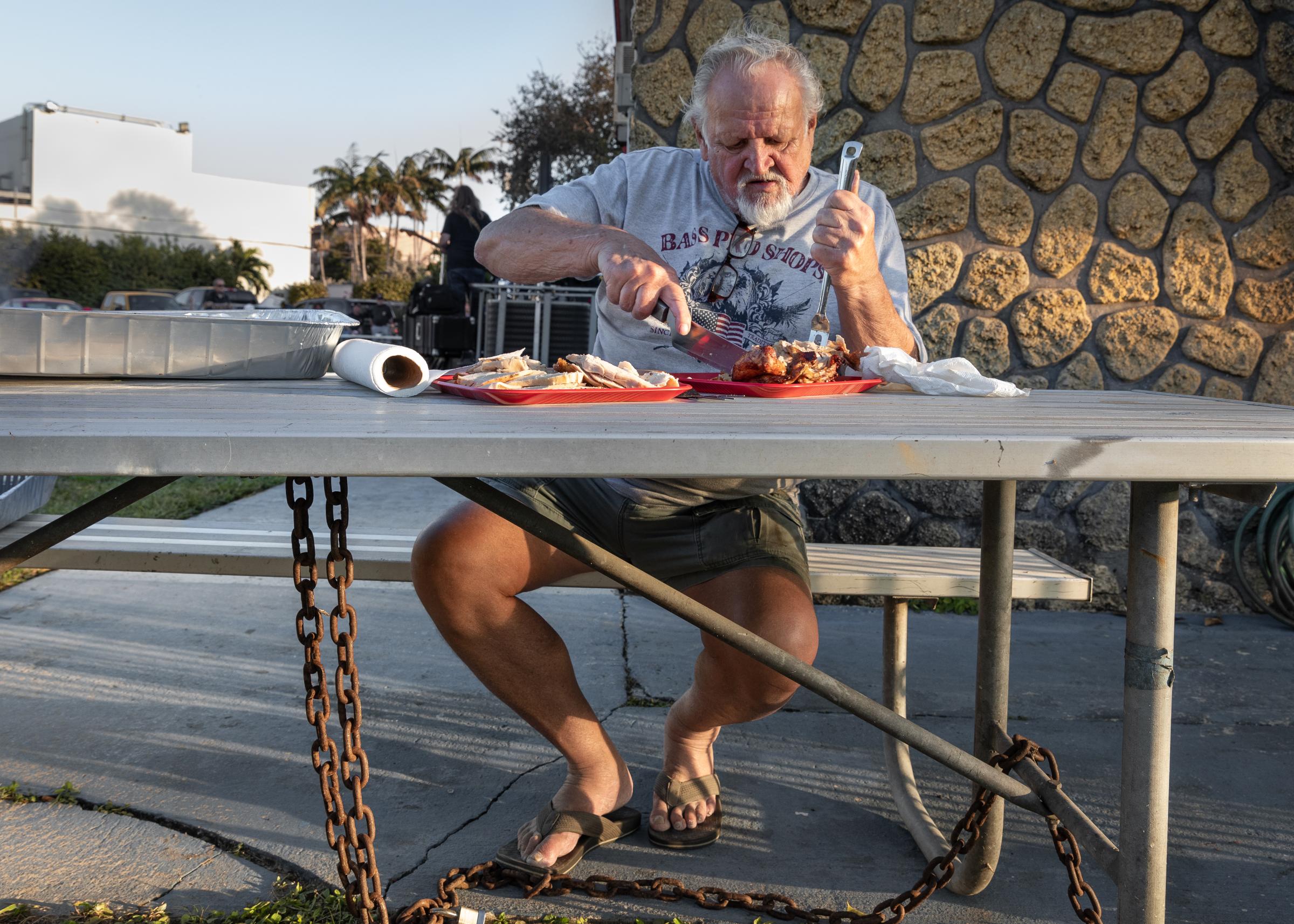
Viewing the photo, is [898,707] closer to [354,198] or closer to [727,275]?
[727,275]

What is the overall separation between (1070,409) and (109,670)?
2767mm

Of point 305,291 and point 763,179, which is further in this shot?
point 305,291

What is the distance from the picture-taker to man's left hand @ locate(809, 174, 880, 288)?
69.4 inches

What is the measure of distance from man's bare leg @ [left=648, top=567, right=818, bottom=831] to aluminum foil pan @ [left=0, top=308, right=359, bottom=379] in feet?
2.76

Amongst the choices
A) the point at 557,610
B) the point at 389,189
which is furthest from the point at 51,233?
the point at 557,610

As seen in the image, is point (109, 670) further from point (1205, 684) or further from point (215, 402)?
point (1205, 684)

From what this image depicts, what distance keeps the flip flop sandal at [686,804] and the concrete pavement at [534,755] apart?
0.03 m

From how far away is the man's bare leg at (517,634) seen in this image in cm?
184

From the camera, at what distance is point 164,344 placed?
5.34 ft

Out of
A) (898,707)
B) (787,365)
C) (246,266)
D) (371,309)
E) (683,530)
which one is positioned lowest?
(898,707)

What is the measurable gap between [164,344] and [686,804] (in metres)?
1.29

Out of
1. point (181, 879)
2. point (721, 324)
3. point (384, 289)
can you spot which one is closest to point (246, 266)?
point (384, 289)

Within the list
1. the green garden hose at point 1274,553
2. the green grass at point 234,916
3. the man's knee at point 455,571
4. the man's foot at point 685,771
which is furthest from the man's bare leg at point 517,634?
the green garden hose at point 1274,553

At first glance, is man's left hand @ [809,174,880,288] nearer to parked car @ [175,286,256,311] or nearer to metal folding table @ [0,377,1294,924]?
metal folding table @ [0,377,1294,924]
